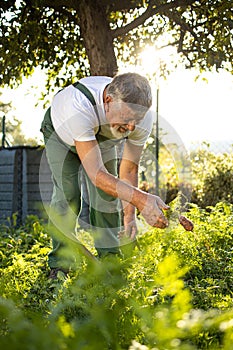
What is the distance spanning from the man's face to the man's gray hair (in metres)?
0.03

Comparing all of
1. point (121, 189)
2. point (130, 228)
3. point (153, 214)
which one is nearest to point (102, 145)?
point (130, 228)

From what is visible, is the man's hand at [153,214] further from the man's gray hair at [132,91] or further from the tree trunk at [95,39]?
the tree trunk at [95,39]

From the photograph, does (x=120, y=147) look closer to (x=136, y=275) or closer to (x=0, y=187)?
(x=0, y=187)

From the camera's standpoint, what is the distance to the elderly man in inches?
103

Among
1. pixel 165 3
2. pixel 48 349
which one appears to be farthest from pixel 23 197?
pixel 48 349

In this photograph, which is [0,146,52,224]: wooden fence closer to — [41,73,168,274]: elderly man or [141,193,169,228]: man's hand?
[41,73,168,274]: elderly man

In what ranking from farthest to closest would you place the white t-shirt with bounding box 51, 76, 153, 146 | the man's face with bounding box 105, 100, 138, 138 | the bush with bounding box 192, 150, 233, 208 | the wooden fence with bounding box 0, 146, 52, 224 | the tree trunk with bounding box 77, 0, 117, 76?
the bush with bounding box 192, 150, 233, 208 → the wooden fence with bounding box 0, 146, 52, 224 → the tree trunk with bounding box 77, 0, 117, 76 → the white t-shirt with bounding box 51, 76, 153, 146 → the man's face with bounding box 105, 100, 138, 138

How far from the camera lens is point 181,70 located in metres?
6.53

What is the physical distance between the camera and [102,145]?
11.2 ft

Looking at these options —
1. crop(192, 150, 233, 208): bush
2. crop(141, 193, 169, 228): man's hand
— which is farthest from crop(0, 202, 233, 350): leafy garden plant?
crop(192, 150, 233, 208): bush

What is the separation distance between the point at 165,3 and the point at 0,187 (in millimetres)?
2720

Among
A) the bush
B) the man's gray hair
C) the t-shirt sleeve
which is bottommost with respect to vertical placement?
the bush

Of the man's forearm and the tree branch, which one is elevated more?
the tree branch

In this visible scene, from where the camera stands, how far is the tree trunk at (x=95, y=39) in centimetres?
545
